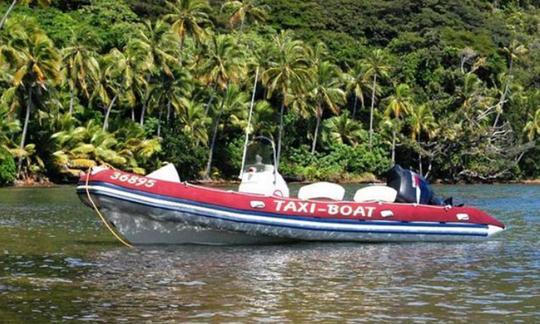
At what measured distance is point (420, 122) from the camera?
75500 mm

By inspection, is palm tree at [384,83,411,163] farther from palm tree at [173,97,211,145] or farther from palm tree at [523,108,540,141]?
palm tree at [173,97,211,145]

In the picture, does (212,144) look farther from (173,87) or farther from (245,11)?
(245,11)

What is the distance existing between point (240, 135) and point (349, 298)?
5342 cm

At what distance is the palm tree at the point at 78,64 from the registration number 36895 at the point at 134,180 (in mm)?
35975

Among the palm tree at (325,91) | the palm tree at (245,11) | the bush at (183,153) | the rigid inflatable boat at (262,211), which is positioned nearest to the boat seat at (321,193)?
the rigid inflatable boat at (262,211)

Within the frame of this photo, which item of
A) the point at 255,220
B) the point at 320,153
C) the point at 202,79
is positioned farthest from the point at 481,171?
the point at 255,220

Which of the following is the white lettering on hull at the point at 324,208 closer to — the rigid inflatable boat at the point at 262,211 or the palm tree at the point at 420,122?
the rigid inflatable boat at the point at 262,211

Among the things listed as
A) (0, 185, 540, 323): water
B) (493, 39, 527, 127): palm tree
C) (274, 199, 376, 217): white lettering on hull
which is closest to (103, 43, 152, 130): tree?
(0, 185, 540, 323): water

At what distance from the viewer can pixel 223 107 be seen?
66438mm

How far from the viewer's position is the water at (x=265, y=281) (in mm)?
14219

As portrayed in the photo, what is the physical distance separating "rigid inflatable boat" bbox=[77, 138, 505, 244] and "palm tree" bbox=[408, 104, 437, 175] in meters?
50.4

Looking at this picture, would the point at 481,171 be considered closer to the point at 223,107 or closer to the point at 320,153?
the point at 320,153

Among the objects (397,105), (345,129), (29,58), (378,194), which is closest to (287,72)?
(345,129)

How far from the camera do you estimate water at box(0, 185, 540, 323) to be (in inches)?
560
